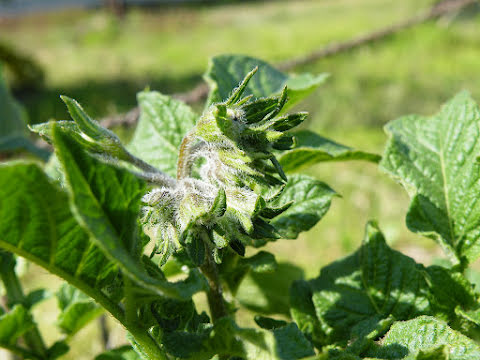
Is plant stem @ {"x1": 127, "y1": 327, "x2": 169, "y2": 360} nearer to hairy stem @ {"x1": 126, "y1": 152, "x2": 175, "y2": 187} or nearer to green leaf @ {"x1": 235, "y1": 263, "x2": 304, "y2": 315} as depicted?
hairy stem @ {"x1": 126, "y1": 152, "x2": 175, "y2": 187}

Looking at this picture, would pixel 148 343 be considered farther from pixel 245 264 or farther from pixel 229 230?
pixel 245 264

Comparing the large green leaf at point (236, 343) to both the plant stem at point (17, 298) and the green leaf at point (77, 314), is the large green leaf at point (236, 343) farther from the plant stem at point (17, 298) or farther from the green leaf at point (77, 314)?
the plant stem at point (17, 298)

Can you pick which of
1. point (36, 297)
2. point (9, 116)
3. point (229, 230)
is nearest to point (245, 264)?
point (229, 230)

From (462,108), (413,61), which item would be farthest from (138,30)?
(462,108)

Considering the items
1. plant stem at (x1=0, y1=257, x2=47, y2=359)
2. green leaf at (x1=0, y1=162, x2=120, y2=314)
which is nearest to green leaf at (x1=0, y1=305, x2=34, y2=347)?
plant stem at (x1=0, y1=257, x2=47, y2=359)

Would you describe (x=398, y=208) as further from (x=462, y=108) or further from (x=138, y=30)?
(x=138, y=30)
